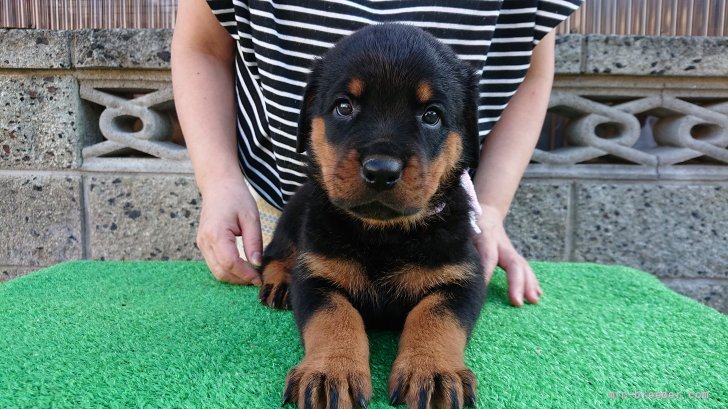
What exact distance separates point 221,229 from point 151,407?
3.80 feet

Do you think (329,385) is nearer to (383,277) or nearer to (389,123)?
(383,277)

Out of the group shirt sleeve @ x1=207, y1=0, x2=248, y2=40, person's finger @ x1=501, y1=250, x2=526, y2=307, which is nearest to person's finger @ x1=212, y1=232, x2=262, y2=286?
shirt sleeve @ x1=207, y1=0, x2=248, y2=40

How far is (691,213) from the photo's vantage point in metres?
3.65

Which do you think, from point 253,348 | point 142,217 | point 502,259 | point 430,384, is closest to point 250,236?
point 253,348

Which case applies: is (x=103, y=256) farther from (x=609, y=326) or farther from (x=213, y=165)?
(x=609, y=326)

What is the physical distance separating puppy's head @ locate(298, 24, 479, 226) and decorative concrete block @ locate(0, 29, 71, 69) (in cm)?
242

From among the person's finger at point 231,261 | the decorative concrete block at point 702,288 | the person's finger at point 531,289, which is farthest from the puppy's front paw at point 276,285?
the decorative concrete block at point 702,288

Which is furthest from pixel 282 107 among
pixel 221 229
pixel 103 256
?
pixel 103 256

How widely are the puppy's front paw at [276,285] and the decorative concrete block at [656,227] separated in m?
2.29

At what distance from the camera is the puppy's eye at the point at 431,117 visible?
69.5 inches

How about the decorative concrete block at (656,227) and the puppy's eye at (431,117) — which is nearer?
the puppy's eye at (431,117)

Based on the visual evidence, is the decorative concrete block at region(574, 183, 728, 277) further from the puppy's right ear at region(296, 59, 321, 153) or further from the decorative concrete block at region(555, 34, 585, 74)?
the puppy's right ear at region(296, 59, 321, 153)

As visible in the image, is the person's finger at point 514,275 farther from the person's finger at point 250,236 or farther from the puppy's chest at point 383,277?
the person's finger at point 250,236

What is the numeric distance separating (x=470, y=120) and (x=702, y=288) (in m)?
2.83
